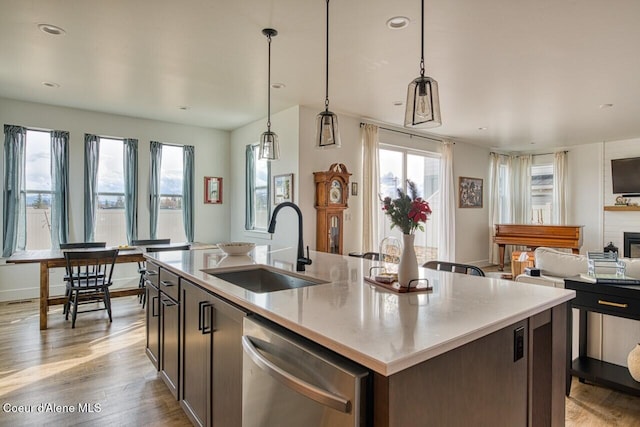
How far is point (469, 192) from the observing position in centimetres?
775

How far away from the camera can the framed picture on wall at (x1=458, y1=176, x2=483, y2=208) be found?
758 cm

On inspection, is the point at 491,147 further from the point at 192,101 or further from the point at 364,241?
the point at 192,101

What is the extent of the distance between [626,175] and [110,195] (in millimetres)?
9737

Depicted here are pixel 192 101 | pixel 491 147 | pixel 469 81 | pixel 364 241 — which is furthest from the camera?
pixel 491 147

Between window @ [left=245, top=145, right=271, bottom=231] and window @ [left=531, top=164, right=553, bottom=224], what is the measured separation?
22.1 ft

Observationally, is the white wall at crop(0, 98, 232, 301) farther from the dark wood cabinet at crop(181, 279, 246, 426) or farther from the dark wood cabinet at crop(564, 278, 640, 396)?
the dark wood cabinet at crop(564, 278, 640, 396)

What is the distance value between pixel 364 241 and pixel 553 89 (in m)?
3.18

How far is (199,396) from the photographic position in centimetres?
194

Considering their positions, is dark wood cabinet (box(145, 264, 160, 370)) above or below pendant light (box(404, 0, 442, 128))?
below

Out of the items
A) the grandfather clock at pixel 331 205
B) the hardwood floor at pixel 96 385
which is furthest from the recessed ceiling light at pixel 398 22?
the hardwood floor at pixel 96 385

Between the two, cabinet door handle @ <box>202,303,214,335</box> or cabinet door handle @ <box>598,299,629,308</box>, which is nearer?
cabinet door handle @ <box>202,303,214,335</box>

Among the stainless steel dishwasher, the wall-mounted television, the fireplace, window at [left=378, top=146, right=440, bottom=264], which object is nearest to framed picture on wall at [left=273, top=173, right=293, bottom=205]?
window at [left=378, top=146, right=440, bottom=264]

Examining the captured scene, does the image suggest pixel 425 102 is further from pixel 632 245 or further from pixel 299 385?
pixel 632 245

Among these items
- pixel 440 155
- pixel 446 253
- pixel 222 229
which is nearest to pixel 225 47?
pixel 222 229
